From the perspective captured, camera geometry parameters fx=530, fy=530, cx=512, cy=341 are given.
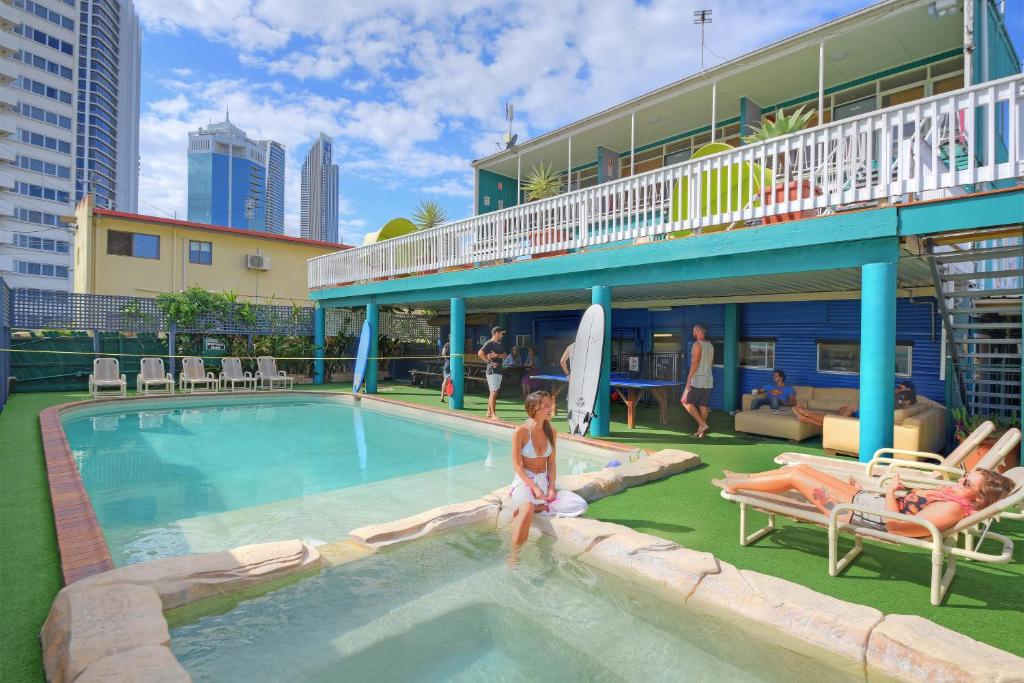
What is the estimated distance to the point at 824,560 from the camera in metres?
3.90

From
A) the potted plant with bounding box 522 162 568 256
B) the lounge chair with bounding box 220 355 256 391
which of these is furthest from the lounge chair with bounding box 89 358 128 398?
the potted plant with bounding box 522 162 568 256

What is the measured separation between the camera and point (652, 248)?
781cm

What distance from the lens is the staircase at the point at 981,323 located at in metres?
6.52

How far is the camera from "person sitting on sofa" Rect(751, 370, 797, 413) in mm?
9703

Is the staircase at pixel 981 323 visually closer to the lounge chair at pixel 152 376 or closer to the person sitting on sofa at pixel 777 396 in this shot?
the person sitting on sofa at pixel 777 396

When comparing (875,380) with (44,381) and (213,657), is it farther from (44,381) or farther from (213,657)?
(44,381)

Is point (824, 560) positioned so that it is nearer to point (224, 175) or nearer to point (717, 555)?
point (717, 555)

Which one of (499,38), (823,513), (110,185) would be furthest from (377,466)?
(110,185)

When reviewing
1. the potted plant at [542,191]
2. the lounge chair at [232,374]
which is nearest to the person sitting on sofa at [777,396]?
the potted plant at [542,191]

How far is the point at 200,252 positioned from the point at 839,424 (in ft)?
74.7

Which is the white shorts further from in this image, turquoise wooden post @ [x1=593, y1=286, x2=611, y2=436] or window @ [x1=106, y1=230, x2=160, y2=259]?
window @ [x1=106, y1=230, x2=160, y2=259]

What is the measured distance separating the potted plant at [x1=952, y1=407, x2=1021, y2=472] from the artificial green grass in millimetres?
1345

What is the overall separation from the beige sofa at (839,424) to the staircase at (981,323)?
63 centimetres

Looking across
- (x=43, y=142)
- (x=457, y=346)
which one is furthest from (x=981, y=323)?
(x=43, y=142)
